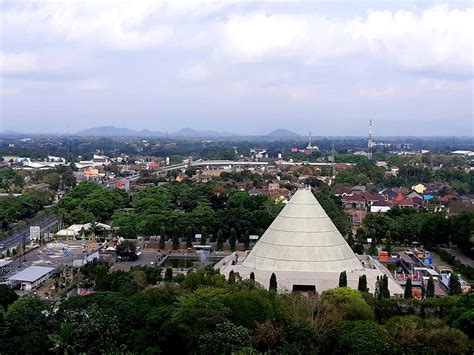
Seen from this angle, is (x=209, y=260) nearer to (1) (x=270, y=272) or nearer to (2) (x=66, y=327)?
(1) (x=270, y=272)

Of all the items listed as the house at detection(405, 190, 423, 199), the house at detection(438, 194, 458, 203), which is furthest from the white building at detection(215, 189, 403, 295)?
the house at detection(405, 190, 423, 199)

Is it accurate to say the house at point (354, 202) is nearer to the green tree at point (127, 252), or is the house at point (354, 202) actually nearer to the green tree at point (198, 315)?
the green tree at point (127, 252)

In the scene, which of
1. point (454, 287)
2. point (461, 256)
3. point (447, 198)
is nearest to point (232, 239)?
point (461, 256)

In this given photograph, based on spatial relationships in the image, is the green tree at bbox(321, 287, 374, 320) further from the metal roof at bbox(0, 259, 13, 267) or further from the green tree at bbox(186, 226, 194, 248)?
the metal roof at bbox(0, 259, 13, 267)

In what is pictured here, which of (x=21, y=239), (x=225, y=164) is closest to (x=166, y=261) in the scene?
(x=21, y=239)

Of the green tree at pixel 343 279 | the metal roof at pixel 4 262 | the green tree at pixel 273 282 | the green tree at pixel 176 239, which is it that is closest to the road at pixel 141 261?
the green tree at pixel 176 239
